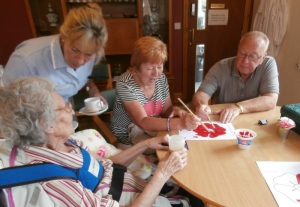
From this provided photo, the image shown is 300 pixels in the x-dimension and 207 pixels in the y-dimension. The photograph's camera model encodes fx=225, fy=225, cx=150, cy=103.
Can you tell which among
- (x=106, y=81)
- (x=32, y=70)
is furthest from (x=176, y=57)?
(x=32, y=70)

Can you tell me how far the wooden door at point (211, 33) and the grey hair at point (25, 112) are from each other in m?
2.82

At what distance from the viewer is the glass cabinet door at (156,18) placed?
10.2ft

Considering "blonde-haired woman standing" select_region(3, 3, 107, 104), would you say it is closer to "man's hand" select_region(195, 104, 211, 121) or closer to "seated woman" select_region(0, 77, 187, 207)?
"seated woman" select_region(0, 77, 187, 207)

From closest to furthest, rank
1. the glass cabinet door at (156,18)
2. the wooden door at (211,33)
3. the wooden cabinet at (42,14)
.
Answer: the wooden cabinet at (42,14) < the glass cabinet door at (156,18) < the wooden door at (211,33)

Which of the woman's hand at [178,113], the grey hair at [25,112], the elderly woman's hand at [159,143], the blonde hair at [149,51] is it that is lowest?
the elderly woman's hand at [159,143]

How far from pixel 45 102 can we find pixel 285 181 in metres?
1.00

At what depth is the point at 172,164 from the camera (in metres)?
1.02

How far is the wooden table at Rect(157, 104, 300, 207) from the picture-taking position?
0.85 metres

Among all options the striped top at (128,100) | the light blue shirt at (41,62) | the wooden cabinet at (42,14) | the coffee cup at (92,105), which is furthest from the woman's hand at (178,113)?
the wooden cabinet at (42,14)

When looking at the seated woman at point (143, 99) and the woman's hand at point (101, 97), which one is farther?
the woman's hand at point (101, 97)

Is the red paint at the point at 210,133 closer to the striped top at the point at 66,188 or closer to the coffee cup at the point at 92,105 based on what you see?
the striped top at the point at 66,188

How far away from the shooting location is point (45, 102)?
85 centimetres

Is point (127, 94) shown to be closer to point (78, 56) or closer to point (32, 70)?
point (78, 56)

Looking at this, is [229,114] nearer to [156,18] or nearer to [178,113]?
[178,113]
